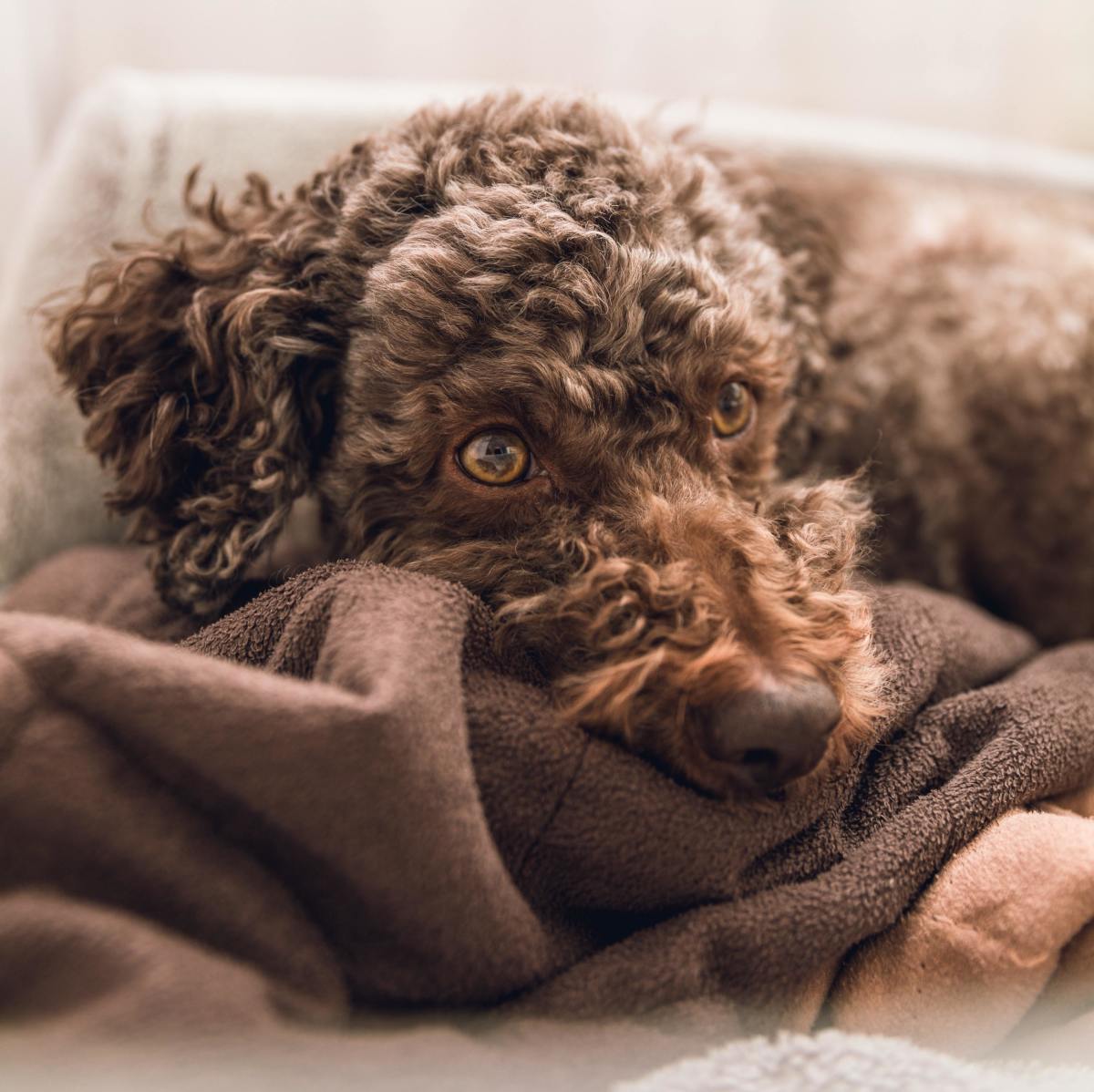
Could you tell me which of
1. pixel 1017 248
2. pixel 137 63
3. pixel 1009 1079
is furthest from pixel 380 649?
pixel 137 63

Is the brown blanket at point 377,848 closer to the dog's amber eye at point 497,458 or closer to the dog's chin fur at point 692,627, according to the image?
the dog's chin fur at point 692,627

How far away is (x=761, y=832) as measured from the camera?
102 centimetres

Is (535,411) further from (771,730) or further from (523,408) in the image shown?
(771,730)

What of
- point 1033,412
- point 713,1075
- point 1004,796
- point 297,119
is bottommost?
point 713,1075

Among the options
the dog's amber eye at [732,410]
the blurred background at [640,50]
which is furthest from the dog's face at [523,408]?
the blurred background at [640,50]

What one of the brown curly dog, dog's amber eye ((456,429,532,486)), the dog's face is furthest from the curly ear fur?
dog's amber eye ((456,429,532,486))

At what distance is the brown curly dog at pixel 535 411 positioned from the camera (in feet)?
3.50

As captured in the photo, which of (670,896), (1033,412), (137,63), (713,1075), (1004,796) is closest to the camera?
(713,1075)

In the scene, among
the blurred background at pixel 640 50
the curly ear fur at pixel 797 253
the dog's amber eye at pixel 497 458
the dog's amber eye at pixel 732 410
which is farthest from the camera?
the blurred background at pixel 640 50

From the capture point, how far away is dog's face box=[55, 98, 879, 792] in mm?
1113

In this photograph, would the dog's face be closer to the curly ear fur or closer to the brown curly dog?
the brown curly dog

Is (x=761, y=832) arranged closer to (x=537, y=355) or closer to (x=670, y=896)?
(x=670, y=896)

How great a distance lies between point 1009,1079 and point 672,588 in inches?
20.7

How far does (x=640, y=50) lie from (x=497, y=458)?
5.04 feet
